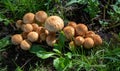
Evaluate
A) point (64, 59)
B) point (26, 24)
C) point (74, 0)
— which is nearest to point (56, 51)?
point (64, 59)

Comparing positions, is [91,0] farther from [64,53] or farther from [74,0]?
[64,53]

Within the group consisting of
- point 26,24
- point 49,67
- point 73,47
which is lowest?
point 49,67

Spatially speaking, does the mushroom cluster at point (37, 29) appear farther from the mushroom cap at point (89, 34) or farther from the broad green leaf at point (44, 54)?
the mushroom cap at point (89, 34)

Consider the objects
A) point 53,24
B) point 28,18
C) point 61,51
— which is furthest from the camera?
point 28,18

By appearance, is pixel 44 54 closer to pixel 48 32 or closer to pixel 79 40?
pixel 48 32

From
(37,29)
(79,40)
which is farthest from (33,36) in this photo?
(79,40)

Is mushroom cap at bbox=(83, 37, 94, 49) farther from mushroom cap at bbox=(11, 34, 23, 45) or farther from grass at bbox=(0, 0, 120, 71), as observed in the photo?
mushroom cap at bbox=(11, 34, 23, 45)

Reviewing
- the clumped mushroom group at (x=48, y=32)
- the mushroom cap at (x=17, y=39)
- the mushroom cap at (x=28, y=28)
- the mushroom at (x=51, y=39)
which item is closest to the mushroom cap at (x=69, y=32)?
the clumped mushroom group at (x=48, y=32)
